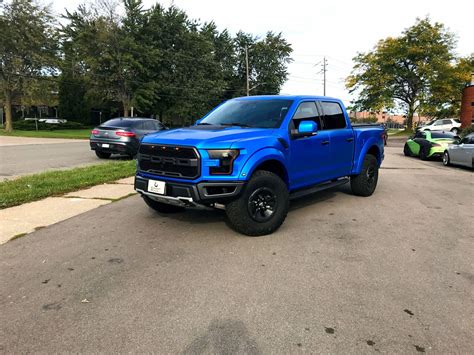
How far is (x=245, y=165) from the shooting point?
464cm

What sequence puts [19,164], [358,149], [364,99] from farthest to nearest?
[364,99], [19,164], [358,149]

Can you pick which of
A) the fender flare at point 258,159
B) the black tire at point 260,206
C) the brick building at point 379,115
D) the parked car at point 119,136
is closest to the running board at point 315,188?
the black tire at point 260,206

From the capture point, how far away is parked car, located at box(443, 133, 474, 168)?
13.0 metres

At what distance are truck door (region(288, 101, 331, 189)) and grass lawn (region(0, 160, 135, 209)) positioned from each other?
15.9 ft

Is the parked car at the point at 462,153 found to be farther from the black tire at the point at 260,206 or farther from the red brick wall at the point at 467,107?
the red brick wall at the point at 467,107

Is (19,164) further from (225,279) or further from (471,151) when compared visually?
(471,151)

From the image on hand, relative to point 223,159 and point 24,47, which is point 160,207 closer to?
point 223,159

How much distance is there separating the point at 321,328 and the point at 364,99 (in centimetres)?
4833

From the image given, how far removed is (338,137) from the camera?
6.52 metres

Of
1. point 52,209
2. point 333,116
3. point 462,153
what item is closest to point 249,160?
point 333,116

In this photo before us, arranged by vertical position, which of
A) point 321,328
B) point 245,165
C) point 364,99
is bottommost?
point 321,328

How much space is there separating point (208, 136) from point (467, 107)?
40844mm

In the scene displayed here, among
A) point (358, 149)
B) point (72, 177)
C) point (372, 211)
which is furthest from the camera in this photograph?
point (72, 177)

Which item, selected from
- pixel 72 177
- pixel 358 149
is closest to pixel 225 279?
pixel 358 149
